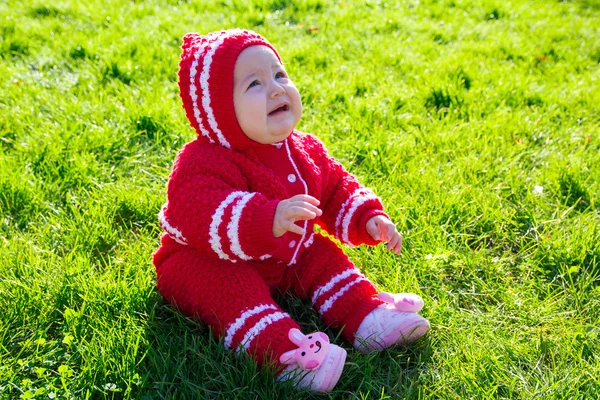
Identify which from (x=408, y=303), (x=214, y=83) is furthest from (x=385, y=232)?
(x=214, y=83)

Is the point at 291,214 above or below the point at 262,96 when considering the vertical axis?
below

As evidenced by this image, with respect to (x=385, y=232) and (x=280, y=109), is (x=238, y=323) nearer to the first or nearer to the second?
(x=385, y=232)

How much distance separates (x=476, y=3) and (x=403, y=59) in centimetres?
233

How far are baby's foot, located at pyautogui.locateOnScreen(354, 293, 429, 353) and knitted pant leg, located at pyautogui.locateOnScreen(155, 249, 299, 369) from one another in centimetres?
28

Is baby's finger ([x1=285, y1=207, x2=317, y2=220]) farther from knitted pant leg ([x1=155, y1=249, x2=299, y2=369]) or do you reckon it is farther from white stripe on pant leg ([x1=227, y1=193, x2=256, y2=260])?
knitted pant leg ([x1=155, y1=249, x2=299, y2=369])

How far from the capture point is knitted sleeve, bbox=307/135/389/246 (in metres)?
2.41

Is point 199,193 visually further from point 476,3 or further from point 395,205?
point 476,3

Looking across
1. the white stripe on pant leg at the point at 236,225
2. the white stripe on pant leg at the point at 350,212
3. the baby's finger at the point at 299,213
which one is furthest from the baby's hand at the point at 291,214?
the white stripe on pant leg at the point at 350,212

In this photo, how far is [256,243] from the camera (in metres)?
2.02

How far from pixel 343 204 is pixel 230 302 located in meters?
0.62

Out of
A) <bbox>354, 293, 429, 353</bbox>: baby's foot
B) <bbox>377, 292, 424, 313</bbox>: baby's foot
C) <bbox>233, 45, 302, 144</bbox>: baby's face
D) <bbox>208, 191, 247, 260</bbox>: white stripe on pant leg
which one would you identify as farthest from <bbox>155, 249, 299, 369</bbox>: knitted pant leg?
<bbox>233, 45, 302, 144</bbox>: baby's face

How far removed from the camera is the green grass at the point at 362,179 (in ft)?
6.84

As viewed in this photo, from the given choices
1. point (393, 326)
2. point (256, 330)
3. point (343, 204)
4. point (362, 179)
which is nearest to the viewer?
point (256, 330)

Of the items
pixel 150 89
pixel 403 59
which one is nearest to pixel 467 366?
pixel 150 89
